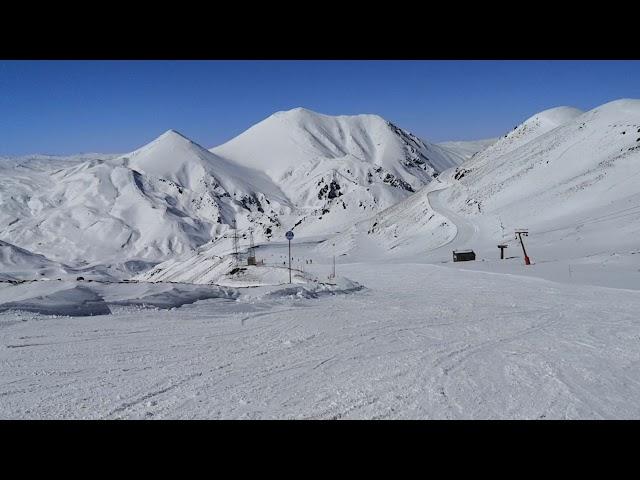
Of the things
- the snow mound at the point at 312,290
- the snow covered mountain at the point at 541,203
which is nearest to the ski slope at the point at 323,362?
the snow mound at the point at 312,290

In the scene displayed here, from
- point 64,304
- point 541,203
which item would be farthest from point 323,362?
point 541,203

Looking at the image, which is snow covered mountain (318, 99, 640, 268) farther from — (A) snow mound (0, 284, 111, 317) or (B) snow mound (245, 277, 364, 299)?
(A) snow mound (0, 284, 111, 317)

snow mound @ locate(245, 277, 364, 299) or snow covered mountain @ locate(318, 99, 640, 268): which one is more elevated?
snow covered mountain @ locate(318, 99, 640, 268)

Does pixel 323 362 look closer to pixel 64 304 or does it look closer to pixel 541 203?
pixel 64 304

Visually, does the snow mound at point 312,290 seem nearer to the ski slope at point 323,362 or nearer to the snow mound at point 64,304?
the ski slope at point 323,362

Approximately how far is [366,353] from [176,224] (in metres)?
187

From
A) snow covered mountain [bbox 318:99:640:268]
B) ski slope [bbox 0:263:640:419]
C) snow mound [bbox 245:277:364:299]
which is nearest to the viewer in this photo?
ski slope [bbox 0:263:640:419]

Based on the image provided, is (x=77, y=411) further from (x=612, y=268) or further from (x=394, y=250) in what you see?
(x=394, y=250)

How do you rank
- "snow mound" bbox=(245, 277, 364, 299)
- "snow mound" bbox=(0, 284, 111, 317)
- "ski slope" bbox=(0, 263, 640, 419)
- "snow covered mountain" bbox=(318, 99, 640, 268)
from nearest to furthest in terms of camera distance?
"ski slope" bbox=(0, 263, 640, 419), "snow mound" bbox=(0, 284, 111, 317), "snow mound" bbox=(245, 277, 364, 299), "snow covered mountain" bbox=(318, 99, 640, 268)

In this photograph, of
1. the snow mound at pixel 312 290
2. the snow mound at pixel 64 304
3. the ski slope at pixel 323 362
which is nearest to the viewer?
the ski slope at pixel 323 362

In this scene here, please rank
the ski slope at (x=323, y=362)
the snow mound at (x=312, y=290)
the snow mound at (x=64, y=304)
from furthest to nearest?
the snow mound at (x=312, y=290) < the snow mound at (x=64, y=304) < the ski slope at (x=323, y=362)

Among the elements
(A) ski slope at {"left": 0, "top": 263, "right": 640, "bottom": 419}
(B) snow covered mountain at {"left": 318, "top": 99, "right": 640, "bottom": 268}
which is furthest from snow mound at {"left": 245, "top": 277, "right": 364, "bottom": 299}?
(B) snow covered mountain at {"left": 318, "top": 99, "right": 640, "bottom": 268}
